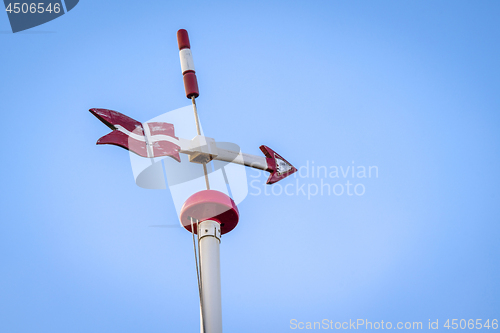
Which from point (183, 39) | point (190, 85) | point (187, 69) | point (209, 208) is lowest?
point (209, 208)

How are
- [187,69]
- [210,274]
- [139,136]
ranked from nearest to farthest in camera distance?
1. [210,274]
2. [139,136]
3. [187,69]

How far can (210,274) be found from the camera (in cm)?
595

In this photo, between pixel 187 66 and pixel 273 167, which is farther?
pixel 273 167

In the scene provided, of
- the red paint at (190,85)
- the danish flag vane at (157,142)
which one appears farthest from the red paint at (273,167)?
the red paint at (190,85)

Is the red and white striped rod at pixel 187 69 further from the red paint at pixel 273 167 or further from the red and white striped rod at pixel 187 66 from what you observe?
the red paint at pixel 273 167

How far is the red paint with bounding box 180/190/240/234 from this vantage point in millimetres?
6121

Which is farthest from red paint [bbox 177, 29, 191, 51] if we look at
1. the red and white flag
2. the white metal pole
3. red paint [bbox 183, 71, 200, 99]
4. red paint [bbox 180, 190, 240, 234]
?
the white metal pole

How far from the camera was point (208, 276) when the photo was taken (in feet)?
19.5

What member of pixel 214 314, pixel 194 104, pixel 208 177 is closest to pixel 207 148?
pixel 208 177

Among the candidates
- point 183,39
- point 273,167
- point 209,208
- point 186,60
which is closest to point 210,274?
point 209,208

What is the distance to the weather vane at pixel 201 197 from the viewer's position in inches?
228

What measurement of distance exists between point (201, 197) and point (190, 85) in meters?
1.85

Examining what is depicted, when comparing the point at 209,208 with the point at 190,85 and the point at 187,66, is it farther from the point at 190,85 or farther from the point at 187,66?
the point at 187,66

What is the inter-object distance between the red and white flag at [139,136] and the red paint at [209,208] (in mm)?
556
